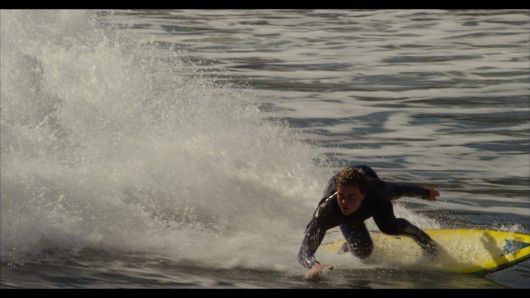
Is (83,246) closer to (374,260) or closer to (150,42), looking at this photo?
(374,260)

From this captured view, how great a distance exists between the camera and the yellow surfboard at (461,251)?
472 inches

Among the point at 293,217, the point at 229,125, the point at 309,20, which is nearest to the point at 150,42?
the point at 309,20

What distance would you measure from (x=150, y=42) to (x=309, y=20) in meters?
6.77

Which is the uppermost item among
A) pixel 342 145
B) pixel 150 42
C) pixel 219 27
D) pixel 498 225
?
pixel 219 27

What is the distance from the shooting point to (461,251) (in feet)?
40.1

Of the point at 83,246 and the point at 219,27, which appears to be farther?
the point at 219,27

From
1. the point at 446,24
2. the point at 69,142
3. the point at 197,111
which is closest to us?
the point at 69,142

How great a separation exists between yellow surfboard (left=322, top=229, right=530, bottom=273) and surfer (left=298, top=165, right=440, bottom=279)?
0.13 m

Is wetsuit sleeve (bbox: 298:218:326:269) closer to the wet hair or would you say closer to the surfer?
the surfer

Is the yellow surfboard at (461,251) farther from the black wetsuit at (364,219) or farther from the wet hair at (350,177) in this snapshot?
the wet hair at (350,177)

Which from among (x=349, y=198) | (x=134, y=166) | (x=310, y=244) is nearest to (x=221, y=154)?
(x=134, y=166)

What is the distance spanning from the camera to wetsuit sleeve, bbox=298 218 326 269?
1124 centimetres

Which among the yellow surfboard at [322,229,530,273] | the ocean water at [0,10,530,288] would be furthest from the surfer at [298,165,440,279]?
the ocean water at [0,10,530,288]

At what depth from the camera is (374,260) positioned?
12.4 metres
